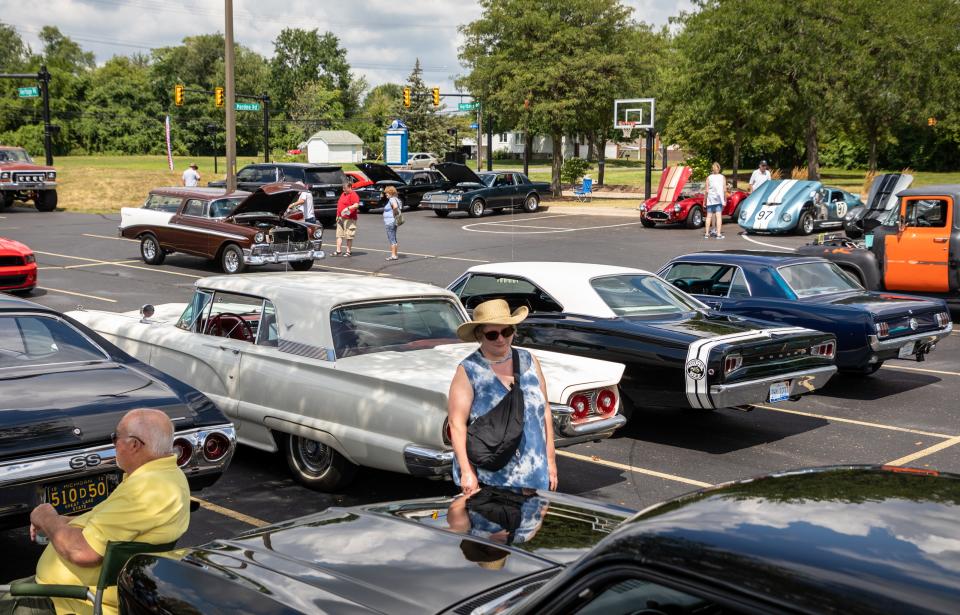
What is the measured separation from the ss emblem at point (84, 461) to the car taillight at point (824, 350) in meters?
6.36

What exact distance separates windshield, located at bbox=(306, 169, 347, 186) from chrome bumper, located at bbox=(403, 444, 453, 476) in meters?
26.1

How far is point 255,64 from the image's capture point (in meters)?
118

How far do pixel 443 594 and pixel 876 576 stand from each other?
1.66m

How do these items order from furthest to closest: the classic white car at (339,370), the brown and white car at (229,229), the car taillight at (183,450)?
the brown and white car at (229,229) → the classic white car at (339,370) → the car taillight at (183,450)

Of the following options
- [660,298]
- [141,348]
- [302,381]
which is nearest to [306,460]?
[302,381]

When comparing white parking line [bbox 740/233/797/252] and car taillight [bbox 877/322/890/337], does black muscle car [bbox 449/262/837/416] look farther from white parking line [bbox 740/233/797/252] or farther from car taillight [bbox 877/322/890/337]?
white parking line [bbox 740/233/797/252]

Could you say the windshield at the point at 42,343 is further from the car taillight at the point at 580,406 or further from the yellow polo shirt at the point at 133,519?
the car taillight at the point at 580,406

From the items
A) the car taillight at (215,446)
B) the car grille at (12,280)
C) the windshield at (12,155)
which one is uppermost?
the windshield at (12,155)

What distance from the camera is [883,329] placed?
34.7ft

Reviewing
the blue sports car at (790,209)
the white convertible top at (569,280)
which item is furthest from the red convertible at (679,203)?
the white convertible top at (569,280)

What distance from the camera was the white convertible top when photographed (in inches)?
369

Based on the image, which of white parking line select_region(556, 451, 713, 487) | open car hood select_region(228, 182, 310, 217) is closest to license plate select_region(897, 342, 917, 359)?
white parking line select_region(556, 451, 713, 487)

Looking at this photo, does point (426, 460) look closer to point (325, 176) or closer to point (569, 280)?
point (569, 280)

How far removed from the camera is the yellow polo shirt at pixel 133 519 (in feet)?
13.3
